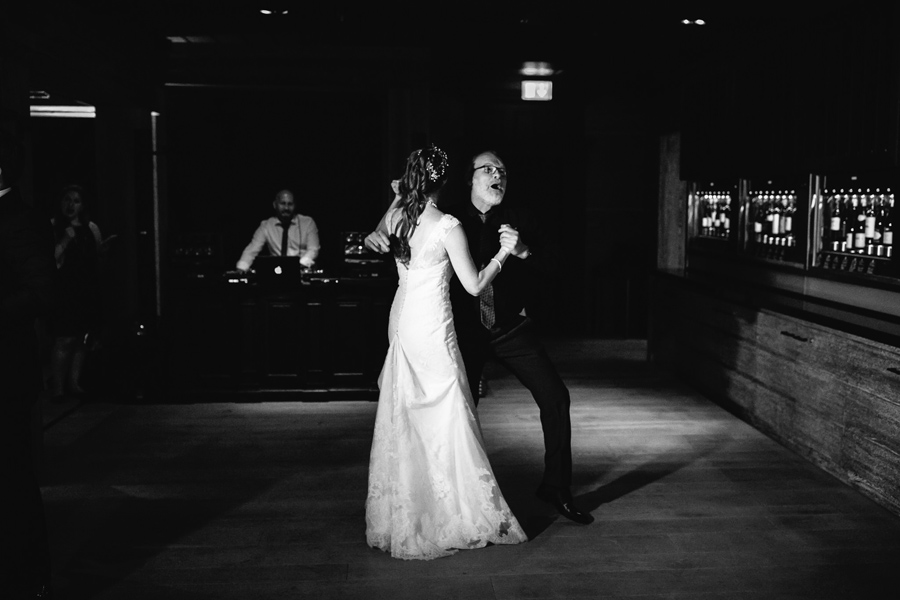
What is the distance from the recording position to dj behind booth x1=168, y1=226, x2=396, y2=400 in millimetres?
6988

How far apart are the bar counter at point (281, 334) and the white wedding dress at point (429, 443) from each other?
3271mm

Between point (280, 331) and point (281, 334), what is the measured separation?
3cm

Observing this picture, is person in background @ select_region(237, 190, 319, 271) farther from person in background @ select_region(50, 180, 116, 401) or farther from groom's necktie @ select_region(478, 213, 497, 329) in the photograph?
groom's necktie @ select_region(478, 213, 497, 329)

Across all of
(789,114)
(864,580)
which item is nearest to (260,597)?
(864,580)

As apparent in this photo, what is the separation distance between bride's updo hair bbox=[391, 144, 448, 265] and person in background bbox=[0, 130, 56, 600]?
1.32m

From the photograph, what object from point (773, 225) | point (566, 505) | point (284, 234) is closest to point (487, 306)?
point (566, 505)

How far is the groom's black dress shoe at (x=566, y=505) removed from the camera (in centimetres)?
417

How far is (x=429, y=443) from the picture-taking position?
374 centimetres

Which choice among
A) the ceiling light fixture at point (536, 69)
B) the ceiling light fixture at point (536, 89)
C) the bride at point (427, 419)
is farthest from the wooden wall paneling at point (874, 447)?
the ceiling light fixture at point (536, 89)

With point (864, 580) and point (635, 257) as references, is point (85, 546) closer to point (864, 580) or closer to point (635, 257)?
point (864, 580)

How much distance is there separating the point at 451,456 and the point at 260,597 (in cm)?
91

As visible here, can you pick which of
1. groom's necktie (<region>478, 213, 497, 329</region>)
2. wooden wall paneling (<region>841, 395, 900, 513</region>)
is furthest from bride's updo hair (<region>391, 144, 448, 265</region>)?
wooden wall paneling (<region>841, 395, 900, 513</region>)

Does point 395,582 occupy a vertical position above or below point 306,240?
below

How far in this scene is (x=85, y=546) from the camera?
12.8ft
